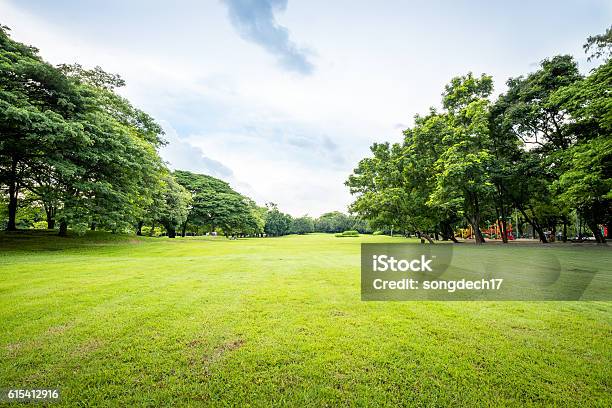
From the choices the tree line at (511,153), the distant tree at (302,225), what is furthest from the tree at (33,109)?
the distant tree at (302,225)

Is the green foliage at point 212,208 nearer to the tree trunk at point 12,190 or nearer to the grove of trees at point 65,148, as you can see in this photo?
the tree trunk at point 12,190

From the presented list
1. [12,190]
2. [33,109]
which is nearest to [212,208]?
[12,190]

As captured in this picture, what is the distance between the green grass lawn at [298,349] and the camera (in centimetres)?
271

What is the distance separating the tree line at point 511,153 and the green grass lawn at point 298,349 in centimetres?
1598

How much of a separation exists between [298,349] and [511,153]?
29.2 metres

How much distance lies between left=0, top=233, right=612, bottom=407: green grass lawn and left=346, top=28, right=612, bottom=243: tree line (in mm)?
15984

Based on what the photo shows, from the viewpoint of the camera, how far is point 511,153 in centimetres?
2480

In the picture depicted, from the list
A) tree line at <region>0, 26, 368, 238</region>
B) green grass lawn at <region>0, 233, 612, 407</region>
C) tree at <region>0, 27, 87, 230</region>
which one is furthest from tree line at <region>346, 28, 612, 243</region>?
tree at <region>0, 27, 87, 230</region>

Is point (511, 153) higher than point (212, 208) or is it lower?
higher

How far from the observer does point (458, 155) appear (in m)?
20.5

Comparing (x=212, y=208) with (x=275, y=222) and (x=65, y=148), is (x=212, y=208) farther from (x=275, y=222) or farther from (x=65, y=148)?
(x=275, y=222)

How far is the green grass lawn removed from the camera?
8.87ft

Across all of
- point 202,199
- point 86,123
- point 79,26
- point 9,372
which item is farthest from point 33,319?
point 202,199

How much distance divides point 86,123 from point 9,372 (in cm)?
1566
